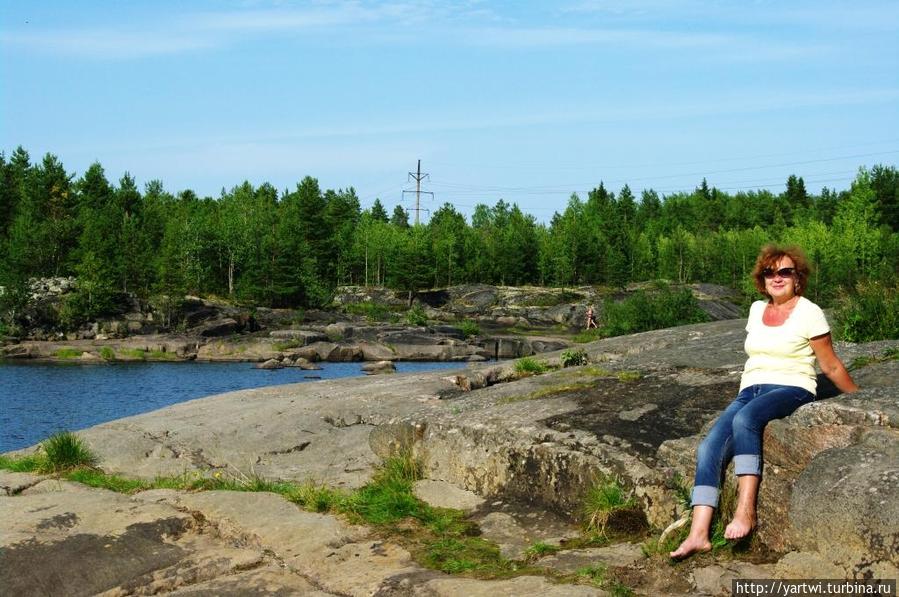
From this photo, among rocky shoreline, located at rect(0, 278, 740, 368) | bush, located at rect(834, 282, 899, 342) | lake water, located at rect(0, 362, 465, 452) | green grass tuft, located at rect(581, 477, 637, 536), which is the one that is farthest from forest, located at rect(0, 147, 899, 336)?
green grass tuft, located at rect(581, 477, 637, 536)

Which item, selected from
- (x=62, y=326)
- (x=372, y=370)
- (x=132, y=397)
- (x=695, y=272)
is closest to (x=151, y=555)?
(x=132, y=397)

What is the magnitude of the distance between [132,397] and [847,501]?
41.6 m

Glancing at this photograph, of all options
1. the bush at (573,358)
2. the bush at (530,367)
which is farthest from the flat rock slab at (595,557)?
the bush at (573,358)

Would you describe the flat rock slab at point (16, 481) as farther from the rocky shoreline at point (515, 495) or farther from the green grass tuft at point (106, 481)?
the green grass tuft at point (106, 481)

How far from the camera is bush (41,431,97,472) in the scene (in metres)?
10.9

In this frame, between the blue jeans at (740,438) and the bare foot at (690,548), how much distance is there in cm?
30

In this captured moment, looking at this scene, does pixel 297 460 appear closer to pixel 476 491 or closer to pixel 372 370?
pixel 476 491

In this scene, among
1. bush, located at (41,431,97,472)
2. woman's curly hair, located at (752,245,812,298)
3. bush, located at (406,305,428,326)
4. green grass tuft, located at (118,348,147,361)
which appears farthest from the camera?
bush, located at (406,305,428,326)

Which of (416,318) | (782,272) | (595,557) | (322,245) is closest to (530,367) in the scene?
(782,272)

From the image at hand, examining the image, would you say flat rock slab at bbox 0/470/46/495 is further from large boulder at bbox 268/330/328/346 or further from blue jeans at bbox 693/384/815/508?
large boulder at bbox 268/330/328/346

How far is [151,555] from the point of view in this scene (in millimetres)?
7121

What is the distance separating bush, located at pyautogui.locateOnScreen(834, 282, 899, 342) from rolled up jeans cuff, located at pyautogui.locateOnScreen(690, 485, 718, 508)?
695 cm

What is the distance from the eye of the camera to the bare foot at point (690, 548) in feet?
19.8

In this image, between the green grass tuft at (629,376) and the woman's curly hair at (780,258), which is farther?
the green grass tuft at (629,376)
